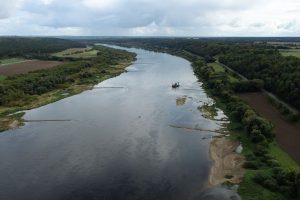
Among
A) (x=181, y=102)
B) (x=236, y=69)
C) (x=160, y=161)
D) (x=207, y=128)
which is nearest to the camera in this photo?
(x=160, y=161)

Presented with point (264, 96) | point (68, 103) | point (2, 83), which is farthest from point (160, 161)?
point (2, 83)

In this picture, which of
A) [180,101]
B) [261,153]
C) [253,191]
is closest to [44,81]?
[180,101]

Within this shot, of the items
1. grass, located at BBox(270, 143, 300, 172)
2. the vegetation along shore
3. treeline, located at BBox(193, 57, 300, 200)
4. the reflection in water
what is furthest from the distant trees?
grass, located at BBox(270, 143, 300, 172)

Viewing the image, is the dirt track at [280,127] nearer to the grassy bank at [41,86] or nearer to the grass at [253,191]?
the grass at [253,191]

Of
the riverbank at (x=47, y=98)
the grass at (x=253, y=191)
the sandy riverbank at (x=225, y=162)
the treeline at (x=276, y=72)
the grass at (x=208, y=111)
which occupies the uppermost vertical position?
the treeline at (x=276, y=72)

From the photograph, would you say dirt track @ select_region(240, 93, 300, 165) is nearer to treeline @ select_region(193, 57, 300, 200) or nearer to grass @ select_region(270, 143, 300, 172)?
grass @ select_region(270, 143, 300, 172)

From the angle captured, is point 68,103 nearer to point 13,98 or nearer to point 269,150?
point 13,98

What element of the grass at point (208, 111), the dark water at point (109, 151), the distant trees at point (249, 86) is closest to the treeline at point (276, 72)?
the distant trees at point (249, 86)
